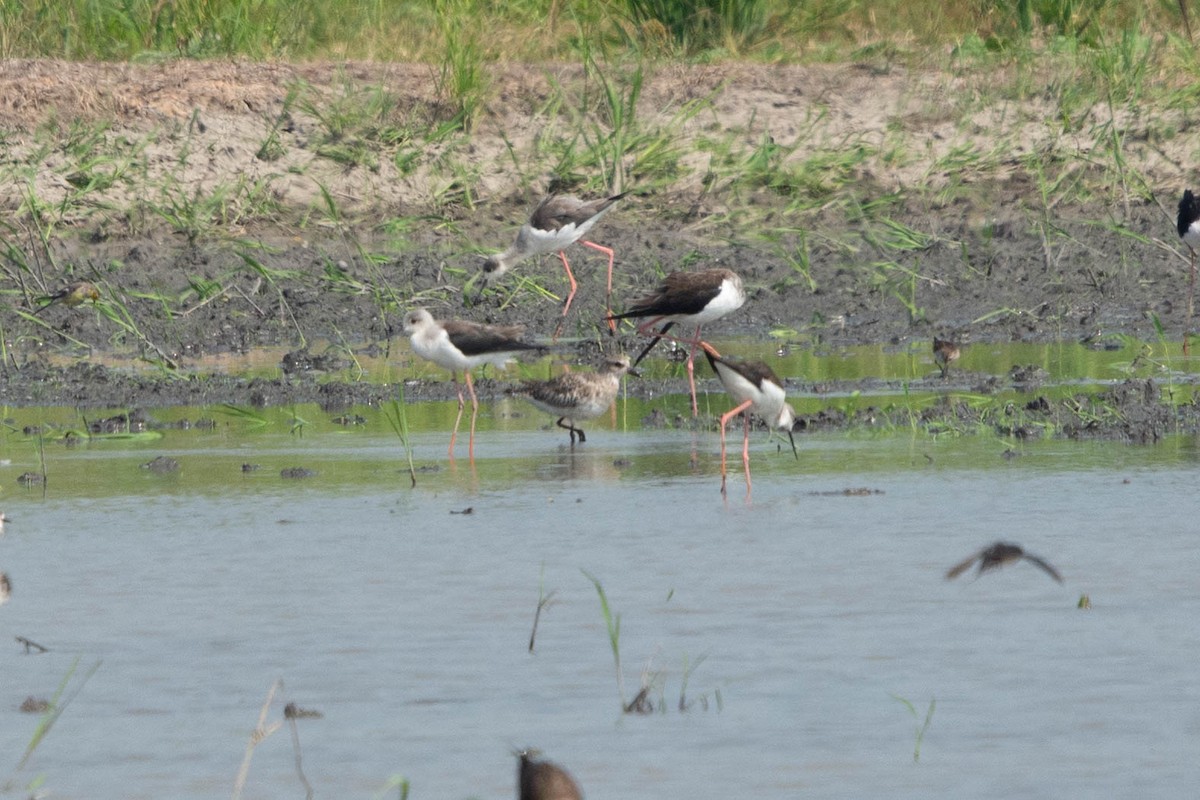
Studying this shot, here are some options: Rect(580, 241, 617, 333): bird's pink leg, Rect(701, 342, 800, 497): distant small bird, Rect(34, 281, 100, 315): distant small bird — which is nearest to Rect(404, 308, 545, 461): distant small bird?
Rect(701, 342, 800, 497): distant small bird

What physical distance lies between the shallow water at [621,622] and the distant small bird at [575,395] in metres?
0.68

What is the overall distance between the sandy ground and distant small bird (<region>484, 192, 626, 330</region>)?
25 cm

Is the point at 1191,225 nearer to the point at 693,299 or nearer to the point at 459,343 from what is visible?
the point at 693,299

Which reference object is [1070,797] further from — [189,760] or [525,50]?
[525,50]

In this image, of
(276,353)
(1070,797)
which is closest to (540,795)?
(1070,797)

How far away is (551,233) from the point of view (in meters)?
13.8

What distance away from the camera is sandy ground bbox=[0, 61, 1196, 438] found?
44.4ft

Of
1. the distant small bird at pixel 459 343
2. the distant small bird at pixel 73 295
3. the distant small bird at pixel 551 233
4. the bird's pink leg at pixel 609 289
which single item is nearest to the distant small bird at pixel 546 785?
the distant small bird at pixel 459 343

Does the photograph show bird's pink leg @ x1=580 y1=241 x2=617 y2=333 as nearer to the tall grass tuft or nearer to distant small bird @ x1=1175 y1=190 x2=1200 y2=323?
distant small bird @ x1=1175 y1=190 x2=1200 y2=323

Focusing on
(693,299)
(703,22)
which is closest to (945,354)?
(693,299)

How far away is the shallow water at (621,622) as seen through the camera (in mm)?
4742

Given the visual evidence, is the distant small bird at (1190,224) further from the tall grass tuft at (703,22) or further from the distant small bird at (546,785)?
the distant small bird at (546,785)

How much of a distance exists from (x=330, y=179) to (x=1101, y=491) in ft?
28.9

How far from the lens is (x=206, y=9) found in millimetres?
17266
